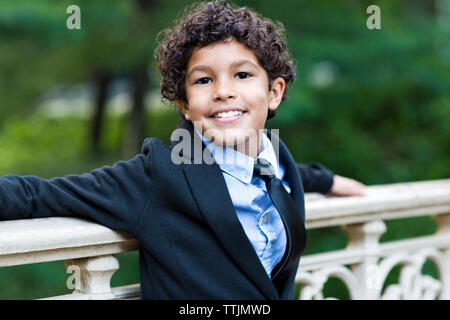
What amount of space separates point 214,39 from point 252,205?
0.49m

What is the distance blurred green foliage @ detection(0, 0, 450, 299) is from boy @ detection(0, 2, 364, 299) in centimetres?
354

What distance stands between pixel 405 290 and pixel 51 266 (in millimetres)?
4445

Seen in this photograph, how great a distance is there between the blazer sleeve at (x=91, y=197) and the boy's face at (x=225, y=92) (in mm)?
251

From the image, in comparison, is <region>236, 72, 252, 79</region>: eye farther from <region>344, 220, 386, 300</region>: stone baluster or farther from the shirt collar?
<region>344, 220, 386, 300</region>: stone baluster

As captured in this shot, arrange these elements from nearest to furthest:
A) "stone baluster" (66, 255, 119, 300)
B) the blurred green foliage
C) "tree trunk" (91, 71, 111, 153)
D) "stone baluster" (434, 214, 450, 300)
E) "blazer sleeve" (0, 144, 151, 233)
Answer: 1. "blazer sleeve" (0, 144, 151, 233)
2. "stone baluster" (66, 255, 119, 300)
3. "stone baluster" (434, 214, 450, 300)
4. the blurred green foliage
5. "tree trunk" (91, 71, 111, 153)

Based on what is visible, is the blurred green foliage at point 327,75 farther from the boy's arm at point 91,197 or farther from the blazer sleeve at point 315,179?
the boy's arm at point 91,197

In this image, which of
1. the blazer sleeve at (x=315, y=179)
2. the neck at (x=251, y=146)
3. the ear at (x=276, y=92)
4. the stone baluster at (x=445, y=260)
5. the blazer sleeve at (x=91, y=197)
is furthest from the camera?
the stone baluster at (x=445, y=260)

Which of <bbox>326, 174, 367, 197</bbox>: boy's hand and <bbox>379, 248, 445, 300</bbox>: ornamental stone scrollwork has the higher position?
<bbox>326, 174, 367, 197</bbox>: boy's hand

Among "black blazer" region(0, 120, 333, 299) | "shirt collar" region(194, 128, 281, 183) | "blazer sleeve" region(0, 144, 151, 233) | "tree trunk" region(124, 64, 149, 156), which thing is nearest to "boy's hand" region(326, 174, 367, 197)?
"shirt collar" region(194, 128, 281, 183)

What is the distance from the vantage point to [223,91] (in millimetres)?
1671

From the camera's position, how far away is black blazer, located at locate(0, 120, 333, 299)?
1.55 metres

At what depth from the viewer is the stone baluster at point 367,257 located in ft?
7.22

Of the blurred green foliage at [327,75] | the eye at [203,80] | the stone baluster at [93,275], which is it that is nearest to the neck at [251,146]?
the eye at [203,80]

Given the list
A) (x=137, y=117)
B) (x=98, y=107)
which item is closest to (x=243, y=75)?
(x=137, y=117)
